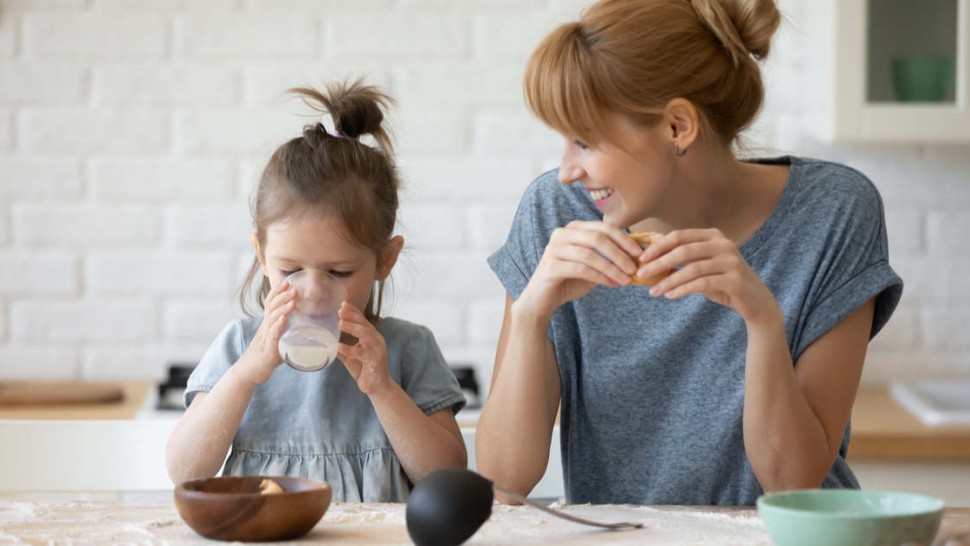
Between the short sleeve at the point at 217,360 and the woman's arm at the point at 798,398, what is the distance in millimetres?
703

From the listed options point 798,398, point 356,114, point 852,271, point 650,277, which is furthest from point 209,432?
point 852,271

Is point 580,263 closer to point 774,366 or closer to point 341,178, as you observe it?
point 774,366

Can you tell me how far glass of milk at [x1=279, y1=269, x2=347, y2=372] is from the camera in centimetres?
144

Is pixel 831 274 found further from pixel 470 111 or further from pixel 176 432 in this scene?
pixel 470 111

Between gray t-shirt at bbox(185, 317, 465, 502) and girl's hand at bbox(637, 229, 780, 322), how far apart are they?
50cm

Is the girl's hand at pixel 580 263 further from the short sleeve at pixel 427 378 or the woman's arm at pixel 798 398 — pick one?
the short sleeve at pixel 427 378

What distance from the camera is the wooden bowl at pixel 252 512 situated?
3.73ft

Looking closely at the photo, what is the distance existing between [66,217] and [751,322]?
187cm

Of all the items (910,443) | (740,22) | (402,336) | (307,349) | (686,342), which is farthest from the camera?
(910,443)

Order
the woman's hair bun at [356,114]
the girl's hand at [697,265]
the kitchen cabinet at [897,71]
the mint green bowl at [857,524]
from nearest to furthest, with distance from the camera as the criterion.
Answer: the mint green bowl at [857,524]
the girl's hand at [697,265]
the woman's hair bun at [356,114]
the kitchen cabinet at [897,71]

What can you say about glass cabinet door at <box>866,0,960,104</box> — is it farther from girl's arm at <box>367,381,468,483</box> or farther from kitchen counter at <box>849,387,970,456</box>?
girl's arm at <box>367,381,468,483</box>

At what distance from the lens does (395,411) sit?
1605 millimetres

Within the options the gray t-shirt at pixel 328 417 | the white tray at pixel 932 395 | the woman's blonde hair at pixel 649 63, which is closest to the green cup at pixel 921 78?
the white tray at pixel 932 395

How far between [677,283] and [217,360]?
2.31 feet
